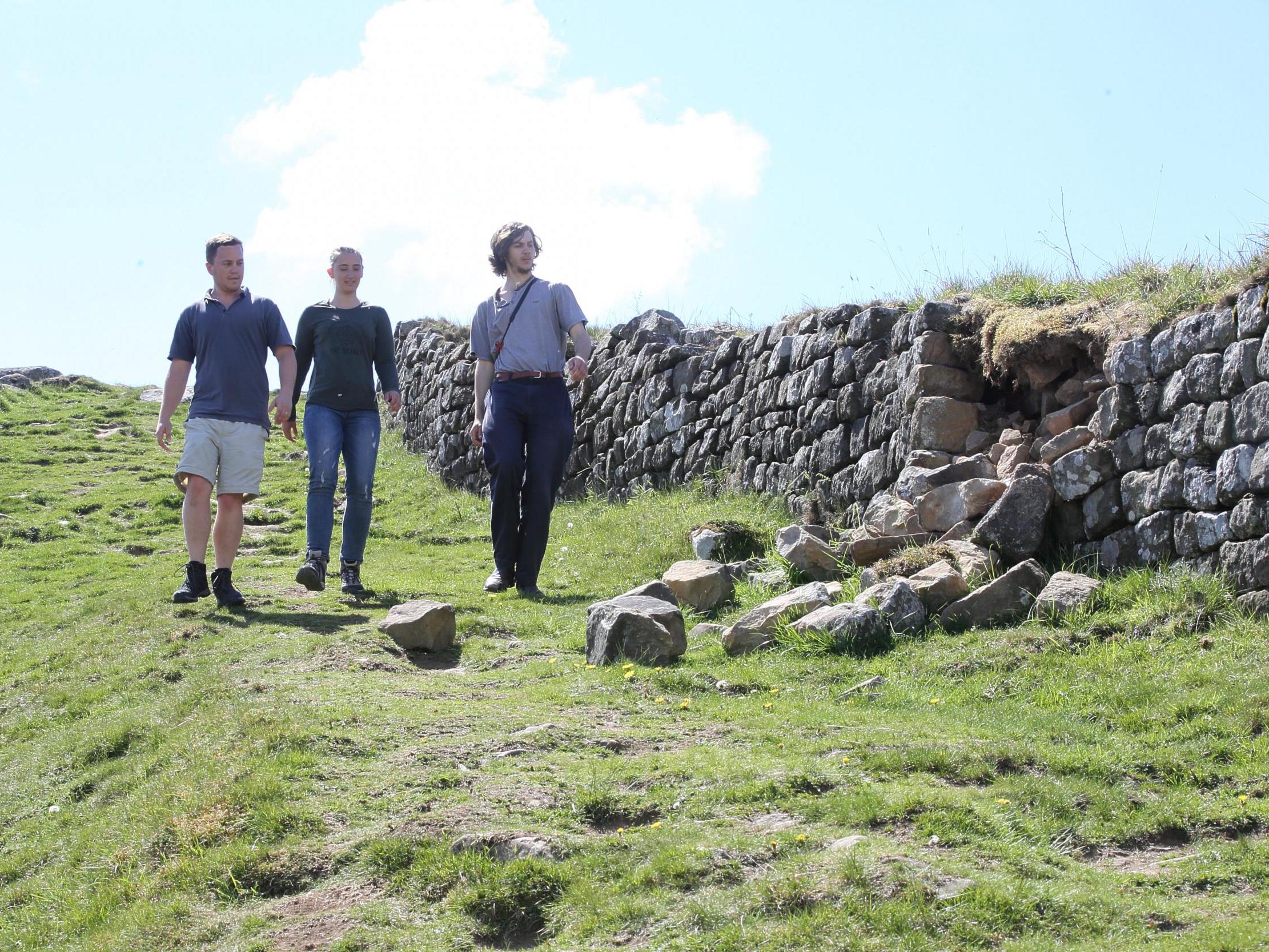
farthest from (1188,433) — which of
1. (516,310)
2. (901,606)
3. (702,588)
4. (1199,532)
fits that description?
(516,310)

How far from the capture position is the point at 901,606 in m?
6.12

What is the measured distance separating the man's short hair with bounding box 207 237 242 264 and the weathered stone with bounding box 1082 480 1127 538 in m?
5.14

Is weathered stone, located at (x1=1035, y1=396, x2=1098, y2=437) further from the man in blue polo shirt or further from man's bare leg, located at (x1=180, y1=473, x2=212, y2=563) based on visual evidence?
man's bare leg, located at (x1=180, y1=473, x2=212, y2=563)

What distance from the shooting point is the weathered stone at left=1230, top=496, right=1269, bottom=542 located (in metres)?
5.66

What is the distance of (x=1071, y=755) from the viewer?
14.1 ft

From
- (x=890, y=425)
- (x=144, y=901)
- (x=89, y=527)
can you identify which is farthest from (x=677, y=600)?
(x=89, y=527)

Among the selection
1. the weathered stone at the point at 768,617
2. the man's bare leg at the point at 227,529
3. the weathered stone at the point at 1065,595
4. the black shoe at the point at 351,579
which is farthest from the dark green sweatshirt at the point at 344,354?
the weathered stone at the point at 1065,595

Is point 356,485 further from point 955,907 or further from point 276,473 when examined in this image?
point 276,473

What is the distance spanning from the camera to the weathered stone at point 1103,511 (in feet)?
21.2

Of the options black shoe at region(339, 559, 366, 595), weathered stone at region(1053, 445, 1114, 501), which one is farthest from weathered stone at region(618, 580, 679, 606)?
weathered stone at region(1053, 445, 1114, 501)

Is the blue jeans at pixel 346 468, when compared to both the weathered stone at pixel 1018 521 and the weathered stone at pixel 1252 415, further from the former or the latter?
the weathered stone at pixel 1252 415

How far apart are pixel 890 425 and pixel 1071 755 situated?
4.16 metres

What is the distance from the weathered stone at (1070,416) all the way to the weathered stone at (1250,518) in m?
1.33

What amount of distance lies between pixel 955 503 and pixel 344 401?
3.82 metres
